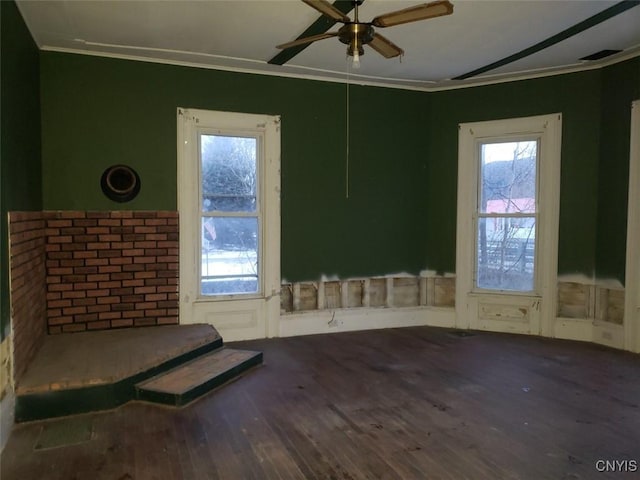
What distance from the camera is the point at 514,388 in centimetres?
356

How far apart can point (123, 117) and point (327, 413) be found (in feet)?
10.7

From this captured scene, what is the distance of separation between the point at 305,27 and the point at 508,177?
285 centimetres

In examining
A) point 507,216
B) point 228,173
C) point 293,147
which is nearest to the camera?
point 228,173

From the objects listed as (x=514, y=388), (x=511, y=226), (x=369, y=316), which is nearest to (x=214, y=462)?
(x=514, y=388)

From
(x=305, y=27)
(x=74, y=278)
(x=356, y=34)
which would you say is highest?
(x=305, y=27)

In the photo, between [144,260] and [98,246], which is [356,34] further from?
[98,246]

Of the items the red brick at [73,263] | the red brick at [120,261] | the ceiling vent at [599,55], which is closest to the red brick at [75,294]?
the red brick at [73,263]

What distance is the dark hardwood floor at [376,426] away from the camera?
243cm

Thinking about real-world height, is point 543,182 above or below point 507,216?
above

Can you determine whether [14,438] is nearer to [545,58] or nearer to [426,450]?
[426,450]

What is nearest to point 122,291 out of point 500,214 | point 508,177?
point 500,214

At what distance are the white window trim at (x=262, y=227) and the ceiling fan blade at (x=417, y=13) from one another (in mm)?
2243

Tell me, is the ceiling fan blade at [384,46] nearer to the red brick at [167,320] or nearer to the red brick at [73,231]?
the red brick at [73,231]

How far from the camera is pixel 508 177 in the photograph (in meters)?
5.23
